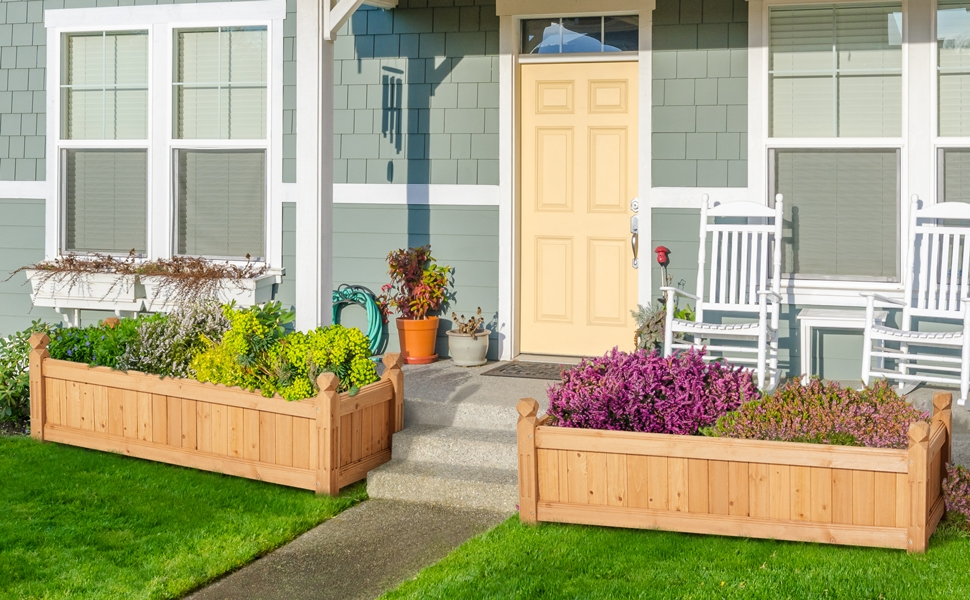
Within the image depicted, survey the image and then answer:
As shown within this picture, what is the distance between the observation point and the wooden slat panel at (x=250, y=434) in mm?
5219

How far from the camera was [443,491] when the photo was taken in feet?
16.4

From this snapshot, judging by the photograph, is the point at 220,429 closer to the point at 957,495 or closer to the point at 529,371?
the point at 529,371

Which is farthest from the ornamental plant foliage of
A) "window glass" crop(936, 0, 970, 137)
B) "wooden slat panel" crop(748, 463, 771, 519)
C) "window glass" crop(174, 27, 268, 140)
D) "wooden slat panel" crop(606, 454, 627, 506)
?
"window glass" crop(936, 0, 970, 137)

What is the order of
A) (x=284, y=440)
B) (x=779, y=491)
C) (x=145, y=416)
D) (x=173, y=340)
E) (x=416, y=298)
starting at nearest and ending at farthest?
(x=779, y=491), (x=284, y=440), (x=145, y=416), (x=173, y=340), (x=416, y=298)

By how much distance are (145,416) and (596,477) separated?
249 centimetres

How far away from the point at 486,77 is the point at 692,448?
11.4ft

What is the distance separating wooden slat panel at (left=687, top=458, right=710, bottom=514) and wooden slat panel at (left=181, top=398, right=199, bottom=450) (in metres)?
2.50

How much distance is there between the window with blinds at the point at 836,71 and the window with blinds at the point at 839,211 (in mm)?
158

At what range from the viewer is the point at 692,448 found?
429 centimetres

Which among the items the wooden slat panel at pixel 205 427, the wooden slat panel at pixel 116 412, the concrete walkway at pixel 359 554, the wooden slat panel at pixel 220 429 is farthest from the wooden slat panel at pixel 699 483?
the wooden slat panel at pixel 116 412

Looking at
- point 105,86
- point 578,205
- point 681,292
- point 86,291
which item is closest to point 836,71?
point 681,292

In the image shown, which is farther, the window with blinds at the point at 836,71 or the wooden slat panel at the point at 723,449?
the window with blinds at the point at 836,71

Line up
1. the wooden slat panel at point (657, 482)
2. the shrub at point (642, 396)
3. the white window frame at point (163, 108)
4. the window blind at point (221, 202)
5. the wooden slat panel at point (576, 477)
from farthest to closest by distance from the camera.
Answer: the window blind at point (221, 202)
the white window frame at point (163, 108)
the shrub at point (642, 396)
the wooden slat panel at point (576, 477)
the wooden slat panel at point (657, 482)

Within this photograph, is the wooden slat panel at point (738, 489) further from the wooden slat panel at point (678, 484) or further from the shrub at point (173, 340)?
the shrub at point (173, 340)
